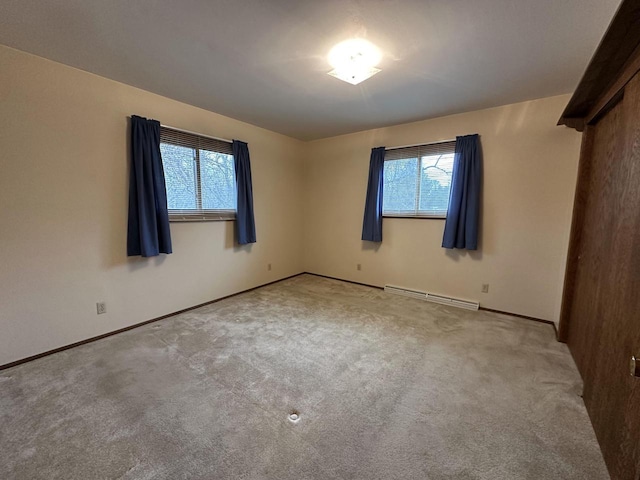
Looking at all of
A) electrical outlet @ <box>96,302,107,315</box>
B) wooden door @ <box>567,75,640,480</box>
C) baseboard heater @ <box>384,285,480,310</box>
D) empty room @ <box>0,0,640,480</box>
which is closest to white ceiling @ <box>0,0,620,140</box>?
empty room @ <box>0,0,640,480</box>

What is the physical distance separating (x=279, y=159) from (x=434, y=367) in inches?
144

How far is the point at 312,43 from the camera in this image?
1.89 meters

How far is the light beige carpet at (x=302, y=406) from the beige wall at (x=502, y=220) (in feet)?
1.92

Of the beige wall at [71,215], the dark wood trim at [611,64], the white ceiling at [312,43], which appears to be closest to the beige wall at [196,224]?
the beige wall at [71,215]

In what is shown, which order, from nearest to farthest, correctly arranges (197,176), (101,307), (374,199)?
(101,307) < (197,176) < (374,199)

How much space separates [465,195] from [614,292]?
195 cm

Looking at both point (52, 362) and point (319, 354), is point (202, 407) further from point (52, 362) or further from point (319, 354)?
point (52, 362)

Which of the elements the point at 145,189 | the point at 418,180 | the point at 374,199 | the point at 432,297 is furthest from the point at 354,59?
the point at 432,297

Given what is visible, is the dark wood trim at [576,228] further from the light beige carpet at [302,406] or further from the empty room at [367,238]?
the light beige carpet at [302,406]

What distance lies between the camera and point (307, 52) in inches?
78.7

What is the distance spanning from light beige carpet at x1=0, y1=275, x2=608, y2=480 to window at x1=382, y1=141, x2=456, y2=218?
1660 mm

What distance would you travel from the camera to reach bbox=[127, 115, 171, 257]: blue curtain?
2637 mm

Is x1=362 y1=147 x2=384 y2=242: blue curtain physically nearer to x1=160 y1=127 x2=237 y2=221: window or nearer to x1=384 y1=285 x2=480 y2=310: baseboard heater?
x1=384 y1=285 x2=480 y2=310: baseboard heater

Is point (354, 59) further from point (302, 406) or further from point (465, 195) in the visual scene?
point (302, 406)
